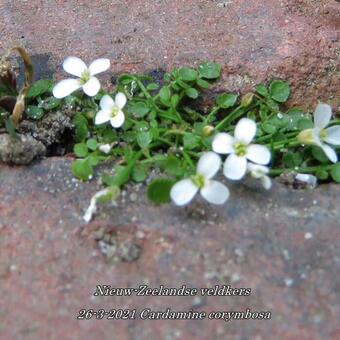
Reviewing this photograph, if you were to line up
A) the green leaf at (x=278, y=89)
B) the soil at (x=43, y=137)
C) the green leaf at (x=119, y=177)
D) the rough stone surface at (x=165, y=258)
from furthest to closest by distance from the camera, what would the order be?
the green leaf at (x=278, y=89) < the soil at (x=43, y=137) < the green leaf at (x=119, y=177) < the rough stone surface at (x=165, y=258)

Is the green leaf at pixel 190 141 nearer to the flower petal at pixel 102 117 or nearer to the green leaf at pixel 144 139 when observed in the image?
the green leaf at pixel 144 139

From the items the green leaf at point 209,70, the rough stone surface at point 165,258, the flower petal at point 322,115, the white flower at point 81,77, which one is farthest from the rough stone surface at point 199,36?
the rough stone surface at point 165,258

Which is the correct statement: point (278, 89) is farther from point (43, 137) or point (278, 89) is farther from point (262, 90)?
point (43, 137)

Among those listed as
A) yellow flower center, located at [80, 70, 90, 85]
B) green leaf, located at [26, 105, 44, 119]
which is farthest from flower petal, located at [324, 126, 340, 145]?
green leaf, located at [26, 105, 44, 119]

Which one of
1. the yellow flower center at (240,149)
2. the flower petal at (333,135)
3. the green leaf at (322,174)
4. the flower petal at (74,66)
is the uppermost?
the flower petal at (74,66)

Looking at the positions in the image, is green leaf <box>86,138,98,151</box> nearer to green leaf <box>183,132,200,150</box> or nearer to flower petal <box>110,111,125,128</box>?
flower petal <box>110,111,125,128</box>
